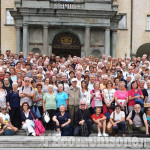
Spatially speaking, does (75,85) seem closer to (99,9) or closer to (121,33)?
(99,9)

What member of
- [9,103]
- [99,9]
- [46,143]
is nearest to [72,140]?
[46,143]

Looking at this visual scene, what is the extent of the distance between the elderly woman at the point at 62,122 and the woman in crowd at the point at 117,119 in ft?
5.23

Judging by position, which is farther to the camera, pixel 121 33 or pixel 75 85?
pixel 121 33

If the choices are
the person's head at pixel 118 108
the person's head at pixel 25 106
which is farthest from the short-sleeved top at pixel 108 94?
the person's head at pixel 25 106

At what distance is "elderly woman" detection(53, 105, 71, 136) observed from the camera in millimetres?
12750

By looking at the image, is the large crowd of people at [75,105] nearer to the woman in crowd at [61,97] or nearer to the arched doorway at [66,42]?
the woman in crowd at [61,97]

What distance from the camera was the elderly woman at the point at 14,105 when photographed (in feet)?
43.0

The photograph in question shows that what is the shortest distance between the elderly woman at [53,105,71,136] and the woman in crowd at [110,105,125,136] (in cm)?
159

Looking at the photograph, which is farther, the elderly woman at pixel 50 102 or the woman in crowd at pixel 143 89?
the woman in crowd at pixel 143 89

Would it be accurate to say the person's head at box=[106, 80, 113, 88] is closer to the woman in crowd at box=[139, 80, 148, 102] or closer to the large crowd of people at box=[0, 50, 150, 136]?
the large crowd of people at box=[0, 50, 150, 136]

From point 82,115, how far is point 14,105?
100 inches

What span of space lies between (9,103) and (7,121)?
2.46 feet

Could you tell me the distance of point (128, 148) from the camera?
12.0 meters

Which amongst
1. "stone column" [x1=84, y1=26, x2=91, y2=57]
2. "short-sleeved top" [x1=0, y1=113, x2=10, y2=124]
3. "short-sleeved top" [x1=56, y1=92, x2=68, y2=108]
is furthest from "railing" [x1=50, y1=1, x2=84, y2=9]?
"short-sleeved top" [x1=0, y1=113, x2=10, y2=124]
